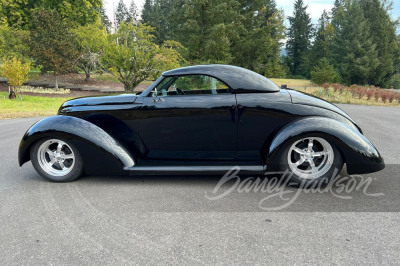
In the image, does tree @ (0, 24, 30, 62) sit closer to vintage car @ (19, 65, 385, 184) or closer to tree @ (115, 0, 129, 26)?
vintage car @ (19, 65, 385, 184)

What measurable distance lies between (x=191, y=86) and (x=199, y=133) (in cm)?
→ 71

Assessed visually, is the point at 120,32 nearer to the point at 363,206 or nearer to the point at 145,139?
the point at 145,139

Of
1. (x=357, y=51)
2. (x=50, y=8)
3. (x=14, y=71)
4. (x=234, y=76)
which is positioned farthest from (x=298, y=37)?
(x=234, y=76)

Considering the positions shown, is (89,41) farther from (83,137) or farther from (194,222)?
(194,222)

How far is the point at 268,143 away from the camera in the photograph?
399cm

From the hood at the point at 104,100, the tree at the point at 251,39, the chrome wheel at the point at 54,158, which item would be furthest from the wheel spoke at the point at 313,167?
the tree at the point at 251,39

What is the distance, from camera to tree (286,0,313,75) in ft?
248

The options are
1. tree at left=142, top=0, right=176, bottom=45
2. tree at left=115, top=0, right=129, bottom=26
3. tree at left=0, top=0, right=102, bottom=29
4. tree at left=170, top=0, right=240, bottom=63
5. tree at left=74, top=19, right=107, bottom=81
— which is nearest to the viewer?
tree at left=74, top=19, right=107, bottom=81

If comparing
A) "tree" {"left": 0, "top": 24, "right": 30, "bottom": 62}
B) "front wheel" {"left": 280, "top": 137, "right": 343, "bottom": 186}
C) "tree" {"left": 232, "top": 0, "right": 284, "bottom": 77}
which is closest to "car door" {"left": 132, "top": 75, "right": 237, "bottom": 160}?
"front wheel" {"left": 280, "top": 137, "right": 343, "bottom": 186}

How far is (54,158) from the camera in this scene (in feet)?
13.9

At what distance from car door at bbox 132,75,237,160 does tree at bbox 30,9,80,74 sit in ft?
83.6

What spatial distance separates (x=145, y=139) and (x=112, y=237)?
1618mm

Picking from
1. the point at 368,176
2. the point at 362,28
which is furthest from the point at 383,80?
the point at 368,176

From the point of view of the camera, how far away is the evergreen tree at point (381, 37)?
5231 cm
